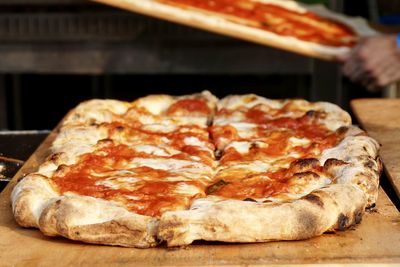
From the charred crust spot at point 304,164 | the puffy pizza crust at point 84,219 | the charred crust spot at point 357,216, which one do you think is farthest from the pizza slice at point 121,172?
the charred crust spot at point 357,216

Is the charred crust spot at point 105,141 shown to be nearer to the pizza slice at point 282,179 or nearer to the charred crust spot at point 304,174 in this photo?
the pizza slice at point 282,179

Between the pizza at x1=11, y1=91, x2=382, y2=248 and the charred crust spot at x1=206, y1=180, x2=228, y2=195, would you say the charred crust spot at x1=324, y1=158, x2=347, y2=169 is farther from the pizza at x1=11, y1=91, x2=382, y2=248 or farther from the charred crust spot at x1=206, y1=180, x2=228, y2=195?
the charred crust spot at x1=206, y1=180, x2=228, y2=195

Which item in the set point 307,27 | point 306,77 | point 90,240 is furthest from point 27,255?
point 306,77

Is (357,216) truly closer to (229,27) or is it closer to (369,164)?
(369,164)

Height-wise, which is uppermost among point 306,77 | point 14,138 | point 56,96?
point 14,138

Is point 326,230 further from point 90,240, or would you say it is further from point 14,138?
point 14,138

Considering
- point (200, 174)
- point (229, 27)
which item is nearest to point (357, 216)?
point (200, 174)
